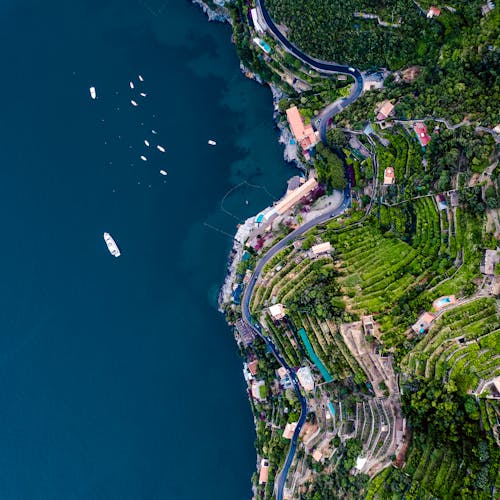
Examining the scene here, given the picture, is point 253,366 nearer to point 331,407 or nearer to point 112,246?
point 331,407

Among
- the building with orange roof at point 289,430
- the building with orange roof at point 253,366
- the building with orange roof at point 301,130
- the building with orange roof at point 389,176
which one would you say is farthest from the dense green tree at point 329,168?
the building with orange roof at point 289,430

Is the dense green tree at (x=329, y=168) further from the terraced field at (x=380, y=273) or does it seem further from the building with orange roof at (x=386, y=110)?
the building with orange roof at (x=386, y=110)

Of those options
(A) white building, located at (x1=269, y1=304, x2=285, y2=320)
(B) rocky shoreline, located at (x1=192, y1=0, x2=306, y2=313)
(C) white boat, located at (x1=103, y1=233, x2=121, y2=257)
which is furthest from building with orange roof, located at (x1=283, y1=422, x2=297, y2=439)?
(C) white boat, located at (x1=103, y1=233, x2=121, y2=257)

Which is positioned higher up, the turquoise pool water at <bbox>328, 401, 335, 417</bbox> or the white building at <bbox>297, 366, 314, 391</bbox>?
the white building at <bbox>297, 366, 314, 391</bbox>

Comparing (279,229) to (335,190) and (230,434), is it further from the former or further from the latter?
(230,434)

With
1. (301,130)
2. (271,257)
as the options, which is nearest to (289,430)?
(271,257)

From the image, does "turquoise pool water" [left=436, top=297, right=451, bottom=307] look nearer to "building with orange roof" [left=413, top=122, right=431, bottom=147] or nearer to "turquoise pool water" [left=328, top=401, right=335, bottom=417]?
"turquoise pool water" [left=328, top=401, right=335, bottom=417]
